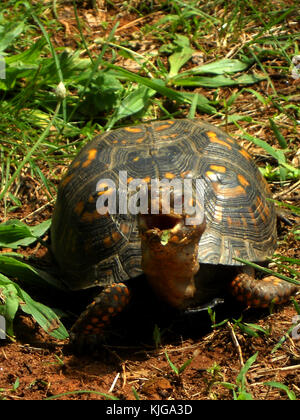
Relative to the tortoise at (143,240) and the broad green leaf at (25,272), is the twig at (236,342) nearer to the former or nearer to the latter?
the tortoise at (143,240)

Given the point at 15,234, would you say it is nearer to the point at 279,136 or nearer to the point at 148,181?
the point at 148,181

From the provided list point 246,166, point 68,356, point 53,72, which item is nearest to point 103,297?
point 68,356

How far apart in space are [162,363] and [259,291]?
55 cm

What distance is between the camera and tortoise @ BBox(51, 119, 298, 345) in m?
2.67

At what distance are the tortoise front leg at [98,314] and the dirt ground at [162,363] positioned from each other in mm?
83

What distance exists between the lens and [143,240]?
2.38 metres

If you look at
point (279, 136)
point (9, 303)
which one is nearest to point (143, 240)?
point (9, 303)

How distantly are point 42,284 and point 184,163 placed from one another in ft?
3.12

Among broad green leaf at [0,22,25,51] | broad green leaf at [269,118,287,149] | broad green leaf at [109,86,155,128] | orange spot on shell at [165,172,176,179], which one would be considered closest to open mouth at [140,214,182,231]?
orange spot on shell at [165,172,176,179]

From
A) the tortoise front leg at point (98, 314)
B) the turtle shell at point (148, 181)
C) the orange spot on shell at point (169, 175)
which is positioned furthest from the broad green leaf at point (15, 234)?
the orange spot on shell at point (169, 175)

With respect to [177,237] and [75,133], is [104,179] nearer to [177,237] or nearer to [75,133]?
[177,237]

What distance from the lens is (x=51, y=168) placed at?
12.4 ft

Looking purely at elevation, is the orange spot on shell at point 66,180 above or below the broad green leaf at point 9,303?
above

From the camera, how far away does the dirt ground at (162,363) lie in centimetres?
237
